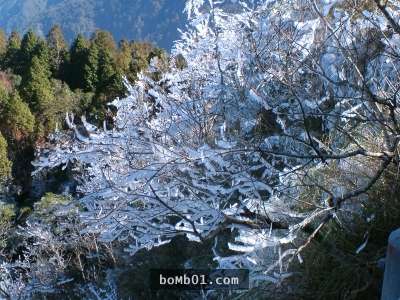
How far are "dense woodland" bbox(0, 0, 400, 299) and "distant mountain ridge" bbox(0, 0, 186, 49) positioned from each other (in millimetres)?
66558

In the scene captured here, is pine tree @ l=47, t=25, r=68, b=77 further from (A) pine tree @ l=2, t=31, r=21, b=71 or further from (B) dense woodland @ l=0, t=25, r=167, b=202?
(A) pine tree @ l=2, t=31, r=21, b=71

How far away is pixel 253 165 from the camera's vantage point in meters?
3.73

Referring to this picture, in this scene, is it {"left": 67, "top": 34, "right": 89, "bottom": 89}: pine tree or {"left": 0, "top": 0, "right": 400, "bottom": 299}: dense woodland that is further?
{"left": 67, "top": 34, "right": 89, "bottom": 89}: pine tree

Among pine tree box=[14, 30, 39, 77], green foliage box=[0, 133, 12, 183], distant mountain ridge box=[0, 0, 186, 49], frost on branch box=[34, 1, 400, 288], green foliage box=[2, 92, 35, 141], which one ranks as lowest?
frost on branch box=[34, 1, 400, 288]

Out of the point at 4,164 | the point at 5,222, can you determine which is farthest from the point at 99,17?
the point at 5,222

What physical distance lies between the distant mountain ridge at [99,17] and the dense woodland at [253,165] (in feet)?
218

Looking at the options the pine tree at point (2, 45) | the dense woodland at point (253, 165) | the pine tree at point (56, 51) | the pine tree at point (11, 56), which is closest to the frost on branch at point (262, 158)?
the dense woodland at point (253, 165)

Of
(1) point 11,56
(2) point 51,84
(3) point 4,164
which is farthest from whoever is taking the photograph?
(1) point 11,56

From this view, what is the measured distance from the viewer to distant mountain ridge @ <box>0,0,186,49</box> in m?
90.2

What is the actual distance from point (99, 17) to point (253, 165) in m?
129

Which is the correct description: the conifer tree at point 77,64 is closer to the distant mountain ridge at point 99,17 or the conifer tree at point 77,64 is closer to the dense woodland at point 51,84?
the dense woodland at point 51,84

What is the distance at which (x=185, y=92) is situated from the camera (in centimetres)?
778

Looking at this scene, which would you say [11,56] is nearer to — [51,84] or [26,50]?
[26,50]

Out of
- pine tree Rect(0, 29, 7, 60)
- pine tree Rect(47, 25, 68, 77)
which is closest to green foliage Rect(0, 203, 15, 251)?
pine tree Rect(47, 25, 68, 77)
